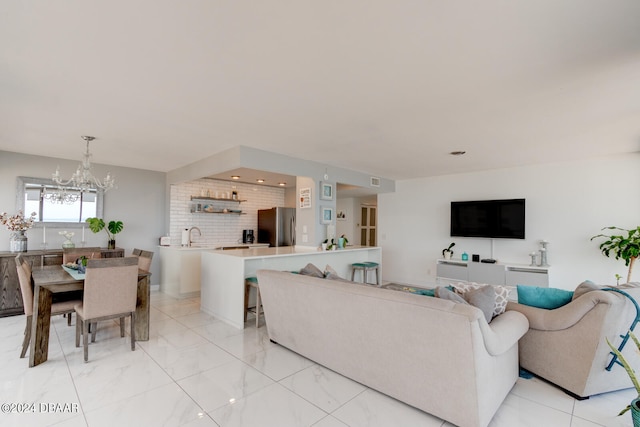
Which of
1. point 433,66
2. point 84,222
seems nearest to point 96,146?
point 84,222

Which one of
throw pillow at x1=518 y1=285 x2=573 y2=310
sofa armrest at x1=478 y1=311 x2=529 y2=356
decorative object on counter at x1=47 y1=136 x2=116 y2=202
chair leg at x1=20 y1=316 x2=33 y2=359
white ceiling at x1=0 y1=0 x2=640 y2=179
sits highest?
white ceiling at x1=0 y1=0 x2=640 y2=179

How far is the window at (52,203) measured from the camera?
4605 mm

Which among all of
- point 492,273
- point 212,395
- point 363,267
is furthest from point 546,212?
point 212,395

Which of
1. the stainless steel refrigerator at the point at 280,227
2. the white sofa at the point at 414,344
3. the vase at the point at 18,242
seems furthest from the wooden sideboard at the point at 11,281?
the white sofa at the point at 414,344

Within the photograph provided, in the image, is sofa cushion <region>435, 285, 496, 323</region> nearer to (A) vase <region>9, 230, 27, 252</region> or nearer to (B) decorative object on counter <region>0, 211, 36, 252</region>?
(B) decorative object on counter <region>0, 211, 36, 252</region>

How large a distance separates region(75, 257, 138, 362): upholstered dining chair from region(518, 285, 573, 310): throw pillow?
3.66 meters

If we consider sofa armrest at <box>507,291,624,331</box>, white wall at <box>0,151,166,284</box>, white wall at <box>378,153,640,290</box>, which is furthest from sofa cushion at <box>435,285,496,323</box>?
white wall at <box>0,151,166,284</box>

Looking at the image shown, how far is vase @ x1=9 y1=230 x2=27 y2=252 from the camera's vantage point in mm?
4316

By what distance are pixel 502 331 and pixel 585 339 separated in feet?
2.45

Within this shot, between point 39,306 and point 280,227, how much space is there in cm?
408

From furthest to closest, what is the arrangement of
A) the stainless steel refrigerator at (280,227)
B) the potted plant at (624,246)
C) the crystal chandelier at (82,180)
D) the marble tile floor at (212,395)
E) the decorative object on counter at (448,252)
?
the stainless steel refrigerator at (280,227)
the decorative object on counter at (448,252)
the potted plant at (624,246)
the crystal chandelier at (82,180)
the marble tile floor at (212,395)

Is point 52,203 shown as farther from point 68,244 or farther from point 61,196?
point 68,244

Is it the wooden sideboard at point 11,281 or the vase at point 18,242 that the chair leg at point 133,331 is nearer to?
the wooden sideboard at point 11,281

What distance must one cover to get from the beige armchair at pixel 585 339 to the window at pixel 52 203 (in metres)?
6.34
